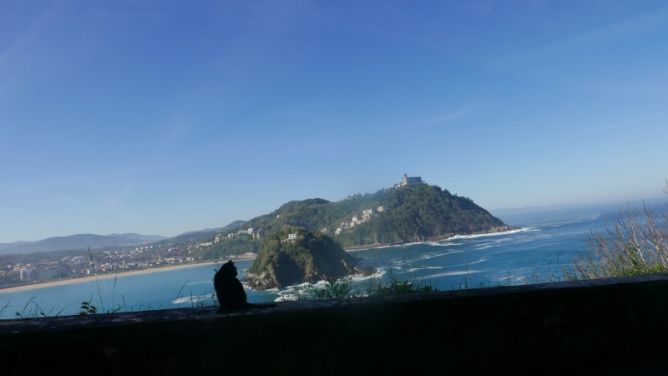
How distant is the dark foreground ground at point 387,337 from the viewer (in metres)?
2.04

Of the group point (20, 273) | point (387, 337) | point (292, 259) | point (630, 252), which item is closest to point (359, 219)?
point (292, 259)

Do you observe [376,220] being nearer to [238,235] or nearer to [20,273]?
[238,235]

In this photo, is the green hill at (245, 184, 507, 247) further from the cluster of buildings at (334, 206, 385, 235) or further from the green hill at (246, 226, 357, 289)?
the green hill at (246, 226, 357, 289)

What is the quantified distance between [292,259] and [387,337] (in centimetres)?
4718

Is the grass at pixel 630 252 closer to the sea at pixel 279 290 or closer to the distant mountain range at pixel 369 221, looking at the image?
the sea at pixel 279 290

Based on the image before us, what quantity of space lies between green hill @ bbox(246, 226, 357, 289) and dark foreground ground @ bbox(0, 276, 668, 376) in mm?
35868

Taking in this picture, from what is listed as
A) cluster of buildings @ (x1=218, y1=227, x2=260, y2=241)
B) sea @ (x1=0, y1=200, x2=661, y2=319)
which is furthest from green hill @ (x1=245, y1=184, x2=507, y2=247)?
sea @ (x1=0, y1=200, x2=661, y2=319)

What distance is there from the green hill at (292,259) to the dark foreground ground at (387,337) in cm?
3587

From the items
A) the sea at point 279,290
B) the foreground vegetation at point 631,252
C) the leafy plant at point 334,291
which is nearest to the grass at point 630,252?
the foreground vegetation at point 631,252

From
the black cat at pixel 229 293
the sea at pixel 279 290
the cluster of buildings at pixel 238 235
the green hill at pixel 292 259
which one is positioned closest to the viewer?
the black cat at pixel 229 293

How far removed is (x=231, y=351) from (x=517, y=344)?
160 centimetres

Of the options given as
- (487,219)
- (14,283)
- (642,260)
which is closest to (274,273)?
(14,283)

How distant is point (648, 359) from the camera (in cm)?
280

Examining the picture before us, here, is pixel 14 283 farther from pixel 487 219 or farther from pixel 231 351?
pixel 487 219
